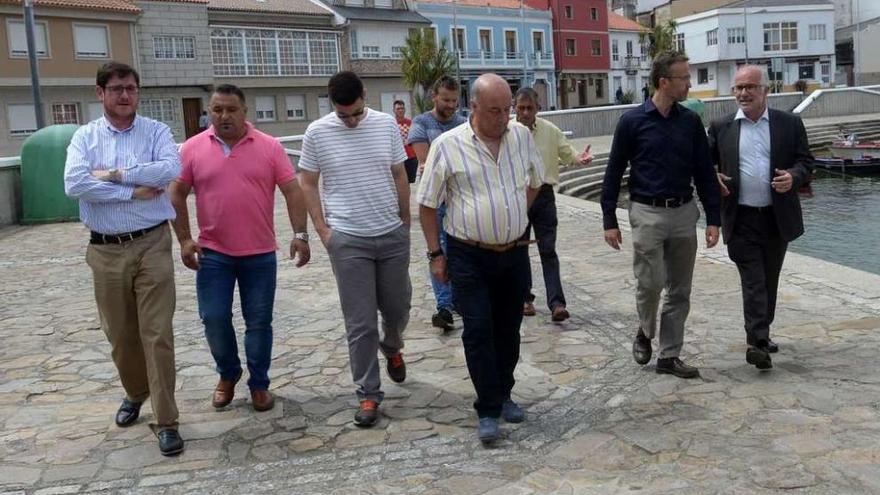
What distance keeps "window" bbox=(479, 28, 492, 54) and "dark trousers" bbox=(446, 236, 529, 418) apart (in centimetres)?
5536

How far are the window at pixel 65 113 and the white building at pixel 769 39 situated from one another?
158ft

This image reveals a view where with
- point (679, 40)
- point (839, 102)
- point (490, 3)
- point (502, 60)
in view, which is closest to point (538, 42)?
point (502, 60)

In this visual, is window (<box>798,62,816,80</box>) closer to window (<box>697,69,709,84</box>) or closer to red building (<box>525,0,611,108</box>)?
window (<box>697,69,709,84</box>)

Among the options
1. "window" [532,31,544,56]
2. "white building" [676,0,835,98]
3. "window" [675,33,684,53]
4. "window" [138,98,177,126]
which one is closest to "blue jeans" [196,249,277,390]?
"window" [138,98,177,126]

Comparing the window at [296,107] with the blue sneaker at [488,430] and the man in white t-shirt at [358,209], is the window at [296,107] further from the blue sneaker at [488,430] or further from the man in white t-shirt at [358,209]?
A: the blue sneaker at [488,430]

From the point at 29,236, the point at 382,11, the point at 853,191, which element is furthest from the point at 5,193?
the point at 382,11

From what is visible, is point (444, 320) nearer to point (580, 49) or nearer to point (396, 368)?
point (396, 368)

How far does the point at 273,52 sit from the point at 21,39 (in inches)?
490

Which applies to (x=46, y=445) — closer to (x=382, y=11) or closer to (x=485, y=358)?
(x=485, y=358)

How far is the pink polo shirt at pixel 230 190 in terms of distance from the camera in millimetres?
4852

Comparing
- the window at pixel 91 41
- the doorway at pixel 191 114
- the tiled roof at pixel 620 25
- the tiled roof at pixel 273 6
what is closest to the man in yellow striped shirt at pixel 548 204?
the window at pixel 91 41

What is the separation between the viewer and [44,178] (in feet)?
49.6

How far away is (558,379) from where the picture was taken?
18.0 feet

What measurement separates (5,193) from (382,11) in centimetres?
3833
